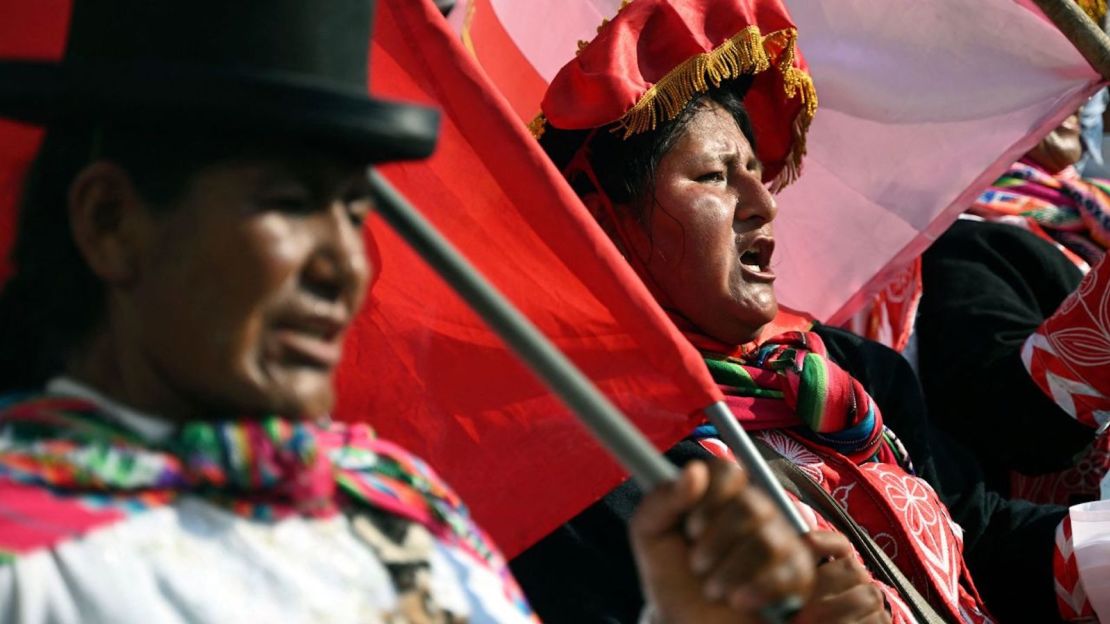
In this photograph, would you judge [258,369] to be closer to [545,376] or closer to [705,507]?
[545,376]

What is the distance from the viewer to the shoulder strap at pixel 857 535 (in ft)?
9.68

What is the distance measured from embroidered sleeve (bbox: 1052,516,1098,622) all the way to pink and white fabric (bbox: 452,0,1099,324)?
3.20ft

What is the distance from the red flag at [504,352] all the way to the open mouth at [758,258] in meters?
0.74

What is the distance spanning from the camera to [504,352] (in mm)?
2572

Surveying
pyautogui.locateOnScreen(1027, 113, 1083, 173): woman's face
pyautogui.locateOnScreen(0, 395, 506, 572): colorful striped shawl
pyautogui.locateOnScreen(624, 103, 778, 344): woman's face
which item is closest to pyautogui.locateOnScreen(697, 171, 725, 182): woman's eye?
pyautogui.locateOnScreen(624, 103, 778, 344): woman's face

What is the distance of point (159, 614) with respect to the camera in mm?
1437

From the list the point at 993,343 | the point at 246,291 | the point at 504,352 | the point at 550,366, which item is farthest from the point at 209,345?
the point at 993,343

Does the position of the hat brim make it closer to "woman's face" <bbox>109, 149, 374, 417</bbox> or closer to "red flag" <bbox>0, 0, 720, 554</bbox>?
"woman's face" <bbox>109, 149, 374, 417</bbox>

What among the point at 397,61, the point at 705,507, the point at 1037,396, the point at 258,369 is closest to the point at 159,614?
the point at 258,369

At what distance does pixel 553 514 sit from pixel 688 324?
0.81 meters

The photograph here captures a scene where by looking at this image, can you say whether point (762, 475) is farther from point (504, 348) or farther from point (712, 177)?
point (712, 177)

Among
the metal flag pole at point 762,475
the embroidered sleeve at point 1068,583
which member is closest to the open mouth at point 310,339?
the metal flag pole at point 762,475

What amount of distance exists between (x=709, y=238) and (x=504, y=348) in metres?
0.76

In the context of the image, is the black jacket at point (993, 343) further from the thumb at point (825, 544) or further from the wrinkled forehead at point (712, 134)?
the thumb at point (825, 544)
